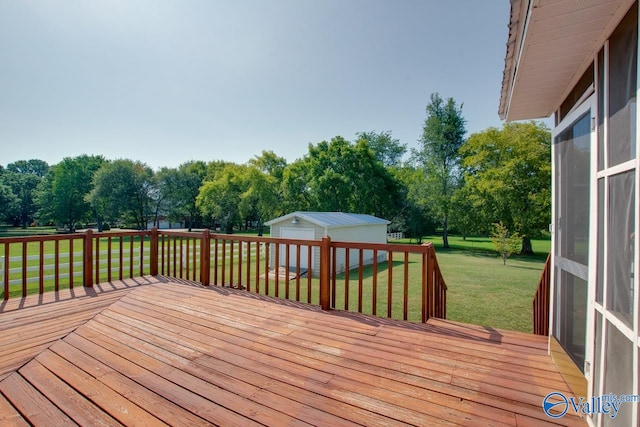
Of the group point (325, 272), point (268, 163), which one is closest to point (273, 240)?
point (325, 272)

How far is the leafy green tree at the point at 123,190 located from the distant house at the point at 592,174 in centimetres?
3265

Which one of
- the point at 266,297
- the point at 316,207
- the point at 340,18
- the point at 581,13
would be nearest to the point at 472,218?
the point at 316,207

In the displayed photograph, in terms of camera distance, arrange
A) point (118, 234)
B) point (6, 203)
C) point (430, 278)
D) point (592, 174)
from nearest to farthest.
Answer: point (592, 174) < point (430, 278) < point (118, 234) < point (6, 203)

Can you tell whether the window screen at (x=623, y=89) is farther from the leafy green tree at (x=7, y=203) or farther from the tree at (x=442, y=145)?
the leafy green tree at (x=7, y=203)

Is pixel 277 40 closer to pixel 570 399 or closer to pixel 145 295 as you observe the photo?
pixel 145 295

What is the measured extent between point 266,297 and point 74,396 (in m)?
2.46

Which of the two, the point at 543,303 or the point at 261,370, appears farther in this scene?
the point at 543,303

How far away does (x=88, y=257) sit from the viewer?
4.66m

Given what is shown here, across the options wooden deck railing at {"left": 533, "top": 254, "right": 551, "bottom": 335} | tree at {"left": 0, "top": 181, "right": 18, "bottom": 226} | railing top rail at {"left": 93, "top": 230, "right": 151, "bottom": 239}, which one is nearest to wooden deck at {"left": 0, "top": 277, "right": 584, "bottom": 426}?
wooden deck railing at {"left": 533, "top": 254, "right": 551, "bottom": 335}

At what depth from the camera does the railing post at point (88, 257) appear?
459 centimetres

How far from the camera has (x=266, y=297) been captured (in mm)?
4172

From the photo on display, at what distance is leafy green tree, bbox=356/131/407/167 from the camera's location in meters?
31.7

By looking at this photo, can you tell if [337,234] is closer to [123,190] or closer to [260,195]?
[260,195]

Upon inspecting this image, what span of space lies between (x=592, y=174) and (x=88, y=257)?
6.03m
